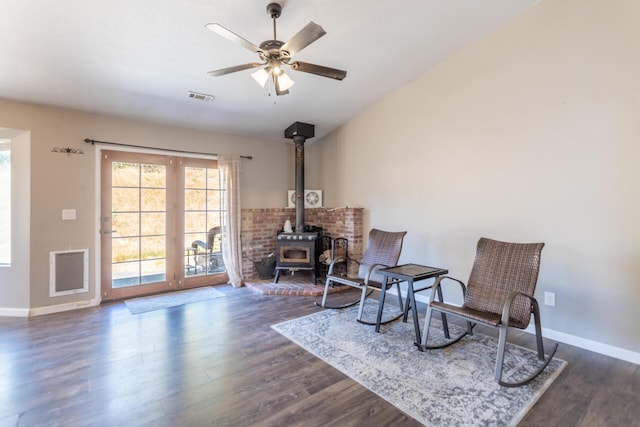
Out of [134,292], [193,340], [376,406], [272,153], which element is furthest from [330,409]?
[272,153]

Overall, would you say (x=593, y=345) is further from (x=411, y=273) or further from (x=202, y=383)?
(x=202, y=383)

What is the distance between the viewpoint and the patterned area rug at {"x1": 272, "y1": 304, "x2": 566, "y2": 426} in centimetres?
189

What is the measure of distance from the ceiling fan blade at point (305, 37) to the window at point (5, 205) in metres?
3.68

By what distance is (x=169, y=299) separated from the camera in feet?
13.6

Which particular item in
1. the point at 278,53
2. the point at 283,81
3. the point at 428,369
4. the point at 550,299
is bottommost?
the point at 428,369

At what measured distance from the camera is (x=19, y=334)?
9.87 feet

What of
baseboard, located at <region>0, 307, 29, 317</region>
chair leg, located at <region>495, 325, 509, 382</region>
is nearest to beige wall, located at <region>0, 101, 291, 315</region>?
baseboard, located at <region>0, 307, 29, 317</region>

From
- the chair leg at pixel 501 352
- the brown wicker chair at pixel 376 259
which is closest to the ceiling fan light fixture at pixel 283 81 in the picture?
the brown wicker chair at pixel 376 259

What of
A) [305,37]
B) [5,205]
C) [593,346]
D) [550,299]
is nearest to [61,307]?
[5,205]

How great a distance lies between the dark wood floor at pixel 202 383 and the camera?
1839 mm

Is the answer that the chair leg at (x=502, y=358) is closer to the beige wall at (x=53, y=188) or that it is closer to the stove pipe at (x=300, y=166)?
the stove pipe at (x=300, y=166)

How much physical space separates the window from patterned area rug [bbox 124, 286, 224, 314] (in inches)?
55.5

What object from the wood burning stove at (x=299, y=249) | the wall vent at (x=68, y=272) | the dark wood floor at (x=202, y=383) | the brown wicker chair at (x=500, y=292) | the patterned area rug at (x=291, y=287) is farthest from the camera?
the wood burning stove at (x=299, y=249)

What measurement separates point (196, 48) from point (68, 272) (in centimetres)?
305
